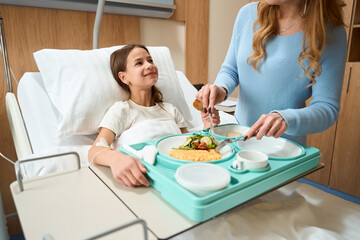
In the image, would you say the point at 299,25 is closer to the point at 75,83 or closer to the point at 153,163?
the point at 153,163

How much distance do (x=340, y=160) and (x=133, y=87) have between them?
76.1 inches

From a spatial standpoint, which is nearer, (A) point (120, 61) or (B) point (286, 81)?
(B) point (286, 81)

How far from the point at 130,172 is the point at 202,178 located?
20 cm

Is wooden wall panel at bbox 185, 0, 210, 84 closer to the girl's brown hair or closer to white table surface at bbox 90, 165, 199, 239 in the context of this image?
the girl's brown hair

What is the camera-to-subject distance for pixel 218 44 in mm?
2551

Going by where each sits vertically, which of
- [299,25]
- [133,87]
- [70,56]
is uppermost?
[299,25]

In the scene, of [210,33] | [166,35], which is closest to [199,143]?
[166,35]

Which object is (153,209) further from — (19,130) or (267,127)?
(19,130)

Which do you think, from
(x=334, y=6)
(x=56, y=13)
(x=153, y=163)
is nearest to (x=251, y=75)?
(x=334, y=6)

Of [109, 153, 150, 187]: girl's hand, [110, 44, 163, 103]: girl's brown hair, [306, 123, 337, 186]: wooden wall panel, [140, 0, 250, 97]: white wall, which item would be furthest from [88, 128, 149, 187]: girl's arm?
[306, 123, 337, 186]: wooden wall panel

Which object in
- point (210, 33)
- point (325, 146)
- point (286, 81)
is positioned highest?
point (210, 33)

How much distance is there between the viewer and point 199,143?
0.85m

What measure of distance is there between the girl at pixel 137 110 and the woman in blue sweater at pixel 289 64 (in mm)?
269

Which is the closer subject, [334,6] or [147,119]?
[334,6]
